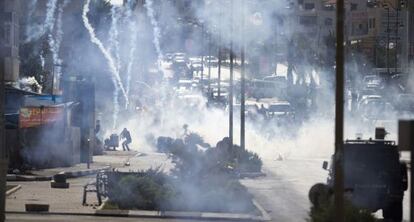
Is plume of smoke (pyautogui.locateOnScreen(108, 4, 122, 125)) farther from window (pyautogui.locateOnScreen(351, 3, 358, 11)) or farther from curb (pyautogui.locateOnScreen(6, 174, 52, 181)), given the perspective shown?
window (pyautogui.locateOnScreen(351, 3, 358, 11))

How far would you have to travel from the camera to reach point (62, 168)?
4788cm

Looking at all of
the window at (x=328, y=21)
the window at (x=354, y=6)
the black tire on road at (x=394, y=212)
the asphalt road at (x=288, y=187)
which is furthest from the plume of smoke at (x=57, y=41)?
the window at (x=354, y=6)

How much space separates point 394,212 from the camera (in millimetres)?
29625

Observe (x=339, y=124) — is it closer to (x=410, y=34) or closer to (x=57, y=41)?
(x=57, y=41)

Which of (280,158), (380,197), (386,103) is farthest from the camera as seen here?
(386,103)

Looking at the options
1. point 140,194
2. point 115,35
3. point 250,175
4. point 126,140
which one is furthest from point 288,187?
point 115,35

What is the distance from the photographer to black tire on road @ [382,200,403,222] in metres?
29.6

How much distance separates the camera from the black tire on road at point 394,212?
29609 mm

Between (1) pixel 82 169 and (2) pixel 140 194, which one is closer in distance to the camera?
(2) pixel 140 194

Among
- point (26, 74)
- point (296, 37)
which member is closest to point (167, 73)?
point (296, 37)

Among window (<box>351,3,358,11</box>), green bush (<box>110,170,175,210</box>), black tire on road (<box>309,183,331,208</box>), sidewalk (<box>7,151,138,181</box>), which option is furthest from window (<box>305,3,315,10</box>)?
black tire on road (<box>309,183,331,208</box>)

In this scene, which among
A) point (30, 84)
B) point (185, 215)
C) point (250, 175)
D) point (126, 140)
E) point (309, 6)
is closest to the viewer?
point (185, 215)

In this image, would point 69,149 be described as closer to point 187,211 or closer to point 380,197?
point 187,211

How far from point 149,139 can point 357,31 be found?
50565 millimetres
